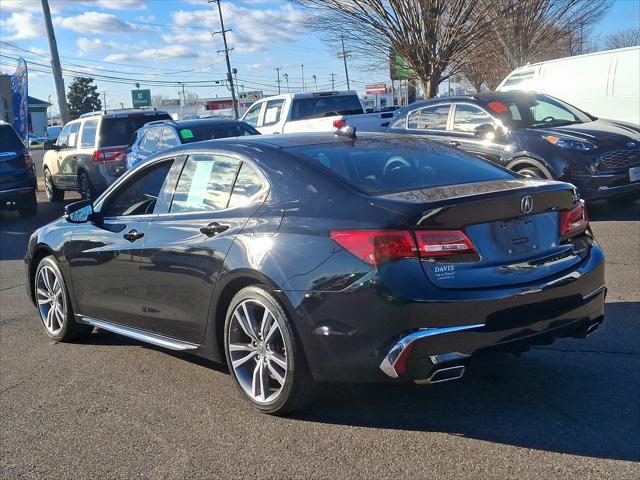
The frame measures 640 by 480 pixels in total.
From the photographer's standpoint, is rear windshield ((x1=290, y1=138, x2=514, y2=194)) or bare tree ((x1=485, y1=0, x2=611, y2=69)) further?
bare tree ((x1=485, y1=0, x2=611, y2=69))

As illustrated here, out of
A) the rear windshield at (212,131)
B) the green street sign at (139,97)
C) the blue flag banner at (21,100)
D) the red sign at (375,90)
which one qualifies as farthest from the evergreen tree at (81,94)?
the rear windshield at (212,131)

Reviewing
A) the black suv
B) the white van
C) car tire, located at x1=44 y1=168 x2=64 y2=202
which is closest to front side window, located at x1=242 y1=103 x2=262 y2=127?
the black suv

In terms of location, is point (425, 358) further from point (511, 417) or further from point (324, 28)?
point (324, 28)

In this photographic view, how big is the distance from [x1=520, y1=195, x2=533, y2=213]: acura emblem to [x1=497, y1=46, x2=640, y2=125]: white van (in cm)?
979

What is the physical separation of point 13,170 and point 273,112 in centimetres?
535

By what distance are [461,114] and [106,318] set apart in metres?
6.82

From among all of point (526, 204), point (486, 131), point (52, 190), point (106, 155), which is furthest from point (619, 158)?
point (52, 190)

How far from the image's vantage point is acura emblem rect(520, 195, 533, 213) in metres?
3.81

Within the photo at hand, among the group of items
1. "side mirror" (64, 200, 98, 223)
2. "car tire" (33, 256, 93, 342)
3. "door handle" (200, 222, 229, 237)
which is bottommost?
"car tire" (33, 256, 93, 342)

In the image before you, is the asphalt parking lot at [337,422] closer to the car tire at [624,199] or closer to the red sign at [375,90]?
the car tire at [624,199]

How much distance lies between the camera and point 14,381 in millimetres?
5016

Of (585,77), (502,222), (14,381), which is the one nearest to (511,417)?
(502,222)

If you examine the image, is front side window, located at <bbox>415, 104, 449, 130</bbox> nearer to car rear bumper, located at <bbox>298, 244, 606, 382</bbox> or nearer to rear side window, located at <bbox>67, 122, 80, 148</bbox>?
car rear bumper, located at <bbox>298, 244, 606, 382</bbox>

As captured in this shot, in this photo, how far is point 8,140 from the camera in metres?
13.4
